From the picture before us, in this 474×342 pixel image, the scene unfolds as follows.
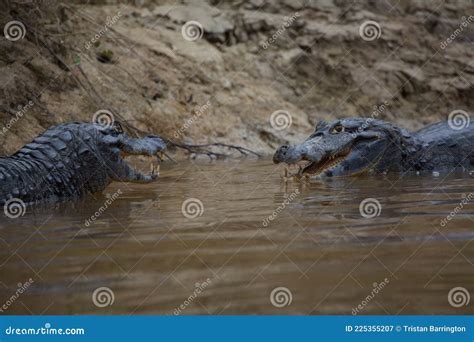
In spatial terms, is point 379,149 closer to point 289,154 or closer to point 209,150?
point 289,154

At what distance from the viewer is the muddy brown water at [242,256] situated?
2305 millimetres

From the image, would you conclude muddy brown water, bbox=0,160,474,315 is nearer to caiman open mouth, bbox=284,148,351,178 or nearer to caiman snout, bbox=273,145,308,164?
caiman snout, bbox=273,145,308,164

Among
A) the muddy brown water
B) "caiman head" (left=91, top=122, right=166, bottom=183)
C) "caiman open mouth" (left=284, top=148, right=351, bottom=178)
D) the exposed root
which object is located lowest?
the muddy brown water

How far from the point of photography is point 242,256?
286 cm

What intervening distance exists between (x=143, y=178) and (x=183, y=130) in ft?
13.4

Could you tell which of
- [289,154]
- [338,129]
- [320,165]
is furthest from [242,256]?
[338,129]

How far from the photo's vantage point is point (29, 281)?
259 cm

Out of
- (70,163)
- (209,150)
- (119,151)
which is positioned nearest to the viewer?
(70,163)

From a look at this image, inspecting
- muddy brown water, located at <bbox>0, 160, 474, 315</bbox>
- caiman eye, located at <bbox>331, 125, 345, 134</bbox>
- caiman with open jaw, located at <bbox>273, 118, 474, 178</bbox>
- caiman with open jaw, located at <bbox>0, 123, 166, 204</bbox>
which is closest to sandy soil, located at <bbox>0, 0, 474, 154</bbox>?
caiman with open jaw, located at <bbox>0, 123, 166, 204</bbox>

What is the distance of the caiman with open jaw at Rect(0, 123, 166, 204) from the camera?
17.0ft

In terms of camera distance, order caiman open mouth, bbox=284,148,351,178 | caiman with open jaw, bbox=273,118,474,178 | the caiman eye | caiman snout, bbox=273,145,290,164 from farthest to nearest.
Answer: the caiman eye → caiman with open jaw, bbox=273,118,474,178 → caiman open mouth, bbox=284,148,351,178 → caiman snout, bbox=273,145,290,164

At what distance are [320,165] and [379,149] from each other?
3.40ft

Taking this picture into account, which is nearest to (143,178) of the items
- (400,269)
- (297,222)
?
(297,222)

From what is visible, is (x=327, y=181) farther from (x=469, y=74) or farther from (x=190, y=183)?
(x=469, y=74)
